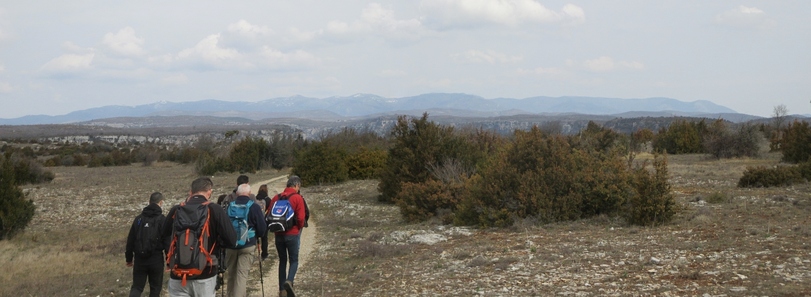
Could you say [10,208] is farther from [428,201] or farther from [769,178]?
[769,178]

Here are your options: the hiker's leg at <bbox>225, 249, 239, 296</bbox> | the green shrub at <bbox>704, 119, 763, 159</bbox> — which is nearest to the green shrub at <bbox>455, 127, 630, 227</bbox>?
the hiker's leg at <bbox>225, 249, 239, 296</bbox>

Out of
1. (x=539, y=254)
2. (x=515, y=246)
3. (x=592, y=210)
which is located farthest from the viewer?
(x=592, y=210)

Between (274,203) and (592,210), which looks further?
(592,210)

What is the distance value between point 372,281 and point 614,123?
147 metres

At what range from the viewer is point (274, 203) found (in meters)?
9.98

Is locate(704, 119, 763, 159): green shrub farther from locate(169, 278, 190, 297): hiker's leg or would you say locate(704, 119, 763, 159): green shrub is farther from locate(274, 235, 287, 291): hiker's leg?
locate(169, 278, 190, 297): hiker's leg

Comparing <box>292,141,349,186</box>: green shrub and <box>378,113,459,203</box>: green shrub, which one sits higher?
<box>378,113,459,203</box>: green shrub

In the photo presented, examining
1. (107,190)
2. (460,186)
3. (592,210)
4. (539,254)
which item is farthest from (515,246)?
(107,190)

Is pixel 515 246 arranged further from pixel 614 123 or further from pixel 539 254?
pixel 614 123

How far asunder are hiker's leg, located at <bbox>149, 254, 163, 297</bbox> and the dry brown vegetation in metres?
2.27

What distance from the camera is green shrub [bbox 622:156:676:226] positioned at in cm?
1521

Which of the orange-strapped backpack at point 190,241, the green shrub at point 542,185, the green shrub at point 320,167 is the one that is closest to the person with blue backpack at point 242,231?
the orange-strapped backpack at point 190,241

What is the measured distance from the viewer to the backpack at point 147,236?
27.8ft

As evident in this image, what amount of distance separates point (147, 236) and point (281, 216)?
204cm
